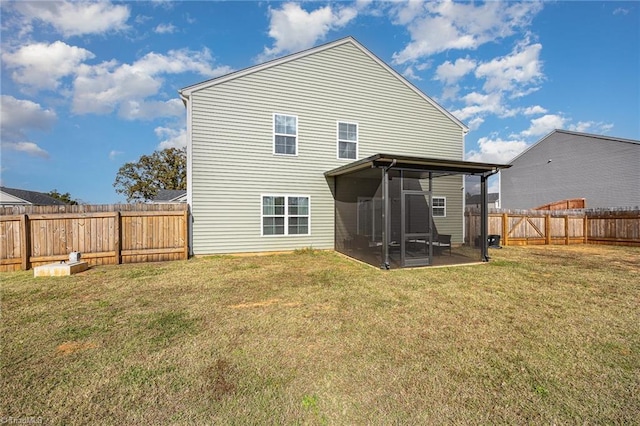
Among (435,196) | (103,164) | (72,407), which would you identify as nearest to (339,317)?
(72,407)

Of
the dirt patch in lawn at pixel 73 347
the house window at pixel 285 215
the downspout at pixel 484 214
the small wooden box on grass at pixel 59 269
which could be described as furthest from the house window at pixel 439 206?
the small wooden box on grass at pixel 59 269

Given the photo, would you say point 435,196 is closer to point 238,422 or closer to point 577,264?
point 577,264

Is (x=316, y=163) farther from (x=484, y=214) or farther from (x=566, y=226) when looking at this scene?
(x=566, y=226)

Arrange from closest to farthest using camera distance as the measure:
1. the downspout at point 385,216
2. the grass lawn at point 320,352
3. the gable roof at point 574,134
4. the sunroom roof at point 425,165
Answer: the grass lawn at point 320,352 → the sunroom roof at point 425,165 → the downspout at point 385,216 → the gable roof at point 574,134

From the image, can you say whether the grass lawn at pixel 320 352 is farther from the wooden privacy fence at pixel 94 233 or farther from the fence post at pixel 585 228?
the fence post at pixel 585 228

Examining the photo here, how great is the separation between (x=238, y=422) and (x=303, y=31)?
13705 millimetres

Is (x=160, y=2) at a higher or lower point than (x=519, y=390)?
higher

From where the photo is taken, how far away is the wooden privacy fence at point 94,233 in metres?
7.13

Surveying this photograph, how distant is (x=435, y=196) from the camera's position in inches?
438

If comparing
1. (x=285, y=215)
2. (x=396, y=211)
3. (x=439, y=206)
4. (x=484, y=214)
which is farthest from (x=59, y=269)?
(x=439, y=206)

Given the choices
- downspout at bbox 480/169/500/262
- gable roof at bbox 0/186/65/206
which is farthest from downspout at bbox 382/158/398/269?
gable roof at bbox 0/186/65/206

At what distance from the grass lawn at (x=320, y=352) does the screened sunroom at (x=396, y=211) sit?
6.95 feet

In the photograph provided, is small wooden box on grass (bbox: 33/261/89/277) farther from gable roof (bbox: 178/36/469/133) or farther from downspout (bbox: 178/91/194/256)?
gable roof (bbox: 178/36/469/133)

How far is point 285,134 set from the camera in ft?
33.1
